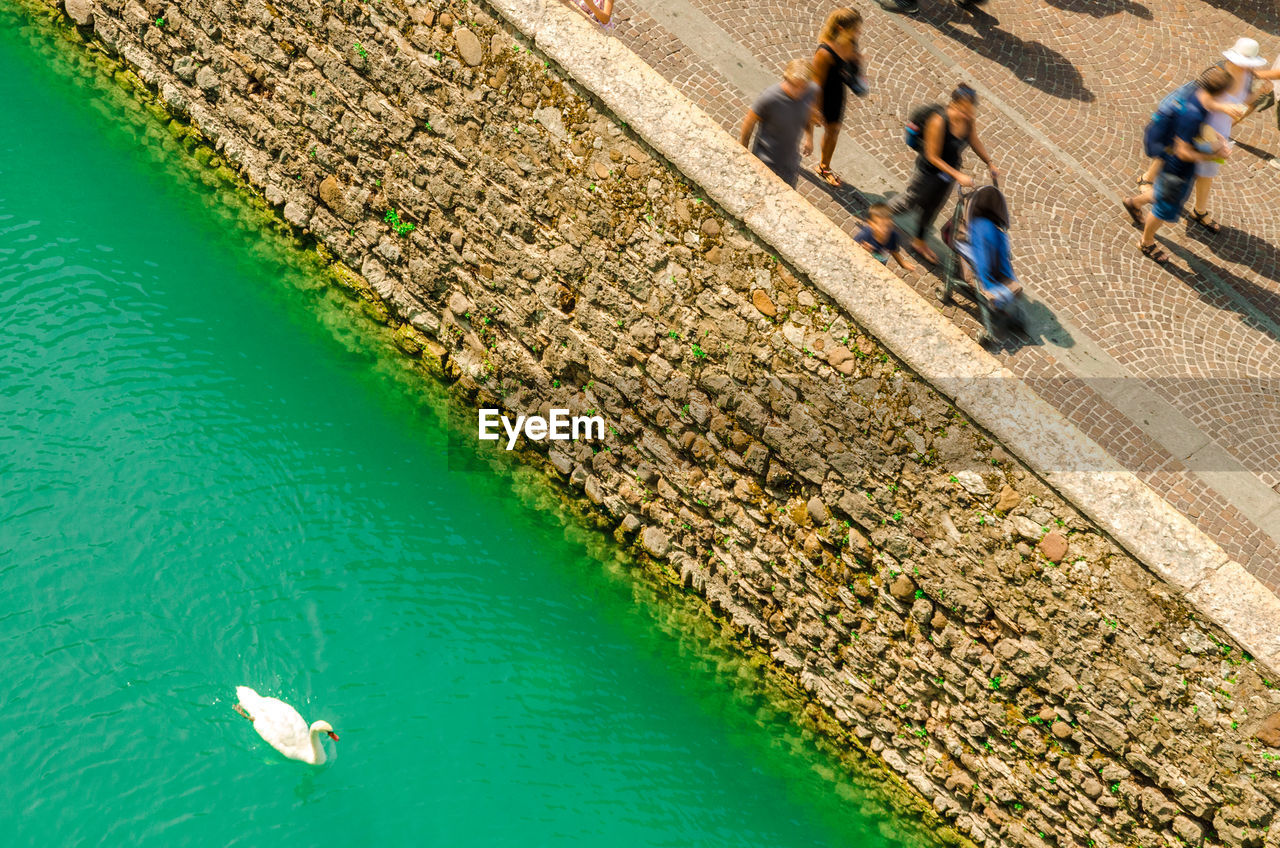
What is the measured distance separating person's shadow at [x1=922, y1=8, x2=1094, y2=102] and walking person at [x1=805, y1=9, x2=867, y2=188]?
66.5 inches

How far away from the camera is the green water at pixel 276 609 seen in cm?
697

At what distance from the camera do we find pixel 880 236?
23.0ft

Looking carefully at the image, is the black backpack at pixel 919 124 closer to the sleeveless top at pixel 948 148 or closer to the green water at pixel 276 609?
the sleeveless top at pixel 948 148

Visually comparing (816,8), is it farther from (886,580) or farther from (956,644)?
(956,644)

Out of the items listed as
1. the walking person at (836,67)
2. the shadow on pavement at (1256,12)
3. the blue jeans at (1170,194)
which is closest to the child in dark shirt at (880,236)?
the walking person at (836,67)

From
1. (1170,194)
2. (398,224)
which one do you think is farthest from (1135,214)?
(398,224)

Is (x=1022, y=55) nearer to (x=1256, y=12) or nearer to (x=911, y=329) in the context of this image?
(x=1256, y=12)

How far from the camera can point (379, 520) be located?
26.5 feet

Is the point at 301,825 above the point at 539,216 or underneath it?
underneath

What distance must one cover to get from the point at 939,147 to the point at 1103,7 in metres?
3.11

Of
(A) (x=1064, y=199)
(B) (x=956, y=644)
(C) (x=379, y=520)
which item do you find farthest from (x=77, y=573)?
(A) (x=1064, y=199)

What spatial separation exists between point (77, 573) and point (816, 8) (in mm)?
7103

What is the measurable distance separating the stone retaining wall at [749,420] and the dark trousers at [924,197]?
0.78 meters

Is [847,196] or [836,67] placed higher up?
[836,67]
